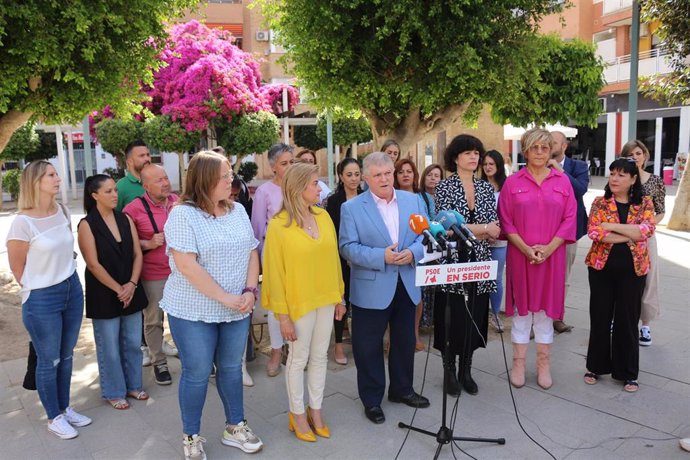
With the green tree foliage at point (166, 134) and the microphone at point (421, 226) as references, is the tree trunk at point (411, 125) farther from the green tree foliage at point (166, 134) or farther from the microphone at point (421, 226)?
the green tree foliage at point (166, 134)

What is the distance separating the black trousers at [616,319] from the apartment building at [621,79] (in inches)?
957

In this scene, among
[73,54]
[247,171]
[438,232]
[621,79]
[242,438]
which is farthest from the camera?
[621,79]

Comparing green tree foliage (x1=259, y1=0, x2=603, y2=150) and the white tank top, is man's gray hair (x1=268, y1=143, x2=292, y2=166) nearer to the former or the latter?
the white tank top

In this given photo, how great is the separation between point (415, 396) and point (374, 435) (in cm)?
57

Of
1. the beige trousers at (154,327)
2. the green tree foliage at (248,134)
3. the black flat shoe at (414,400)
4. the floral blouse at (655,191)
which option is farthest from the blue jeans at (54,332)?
the green tree foliage at (248,134)

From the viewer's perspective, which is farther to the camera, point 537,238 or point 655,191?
point 655,191

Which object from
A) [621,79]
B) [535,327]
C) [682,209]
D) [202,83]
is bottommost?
[535,327]

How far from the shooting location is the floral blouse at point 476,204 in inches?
174

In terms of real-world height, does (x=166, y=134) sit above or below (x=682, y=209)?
above

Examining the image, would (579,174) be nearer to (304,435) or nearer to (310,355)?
(310,355)

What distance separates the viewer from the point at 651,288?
5047 millimetres

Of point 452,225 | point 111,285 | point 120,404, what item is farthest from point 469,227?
point 120,404

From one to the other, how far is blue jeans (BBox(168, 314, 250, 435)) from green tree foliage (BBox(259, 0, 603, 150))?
14.3ft

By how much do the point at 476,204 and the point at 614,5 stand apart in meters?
28.3
